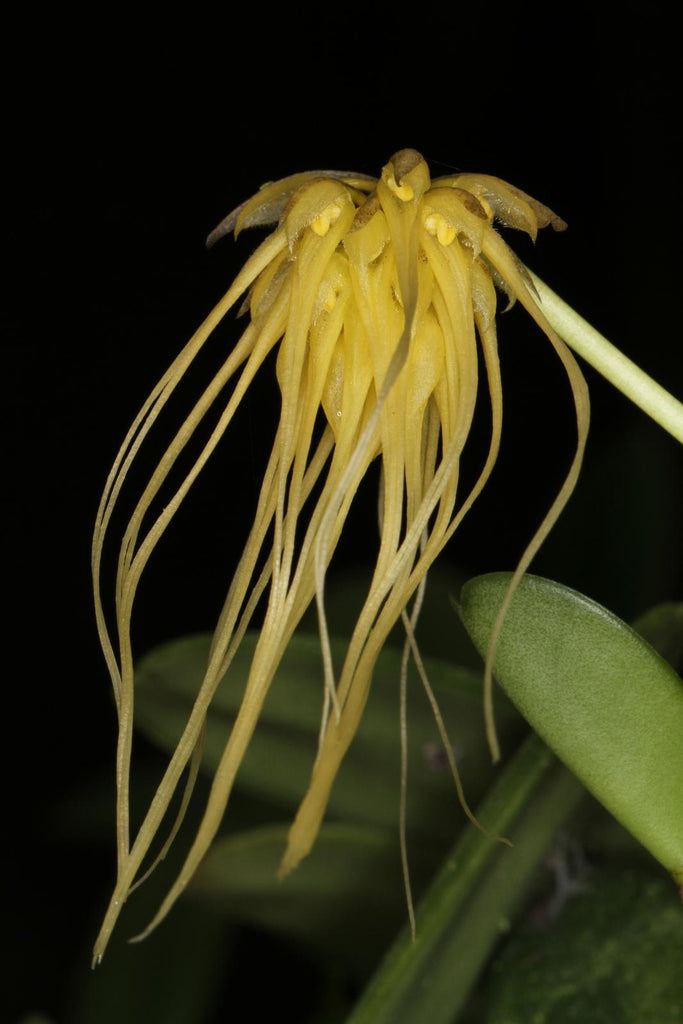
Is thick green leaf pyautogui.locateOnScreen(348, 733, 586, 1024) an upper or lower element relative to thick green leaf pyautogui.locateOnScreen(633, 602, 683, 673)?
lower

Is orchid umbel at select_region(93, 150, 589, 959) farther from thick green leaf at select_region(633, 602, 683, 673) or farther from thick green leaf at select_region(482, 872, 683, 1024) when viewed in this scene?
thick green leaf at select_region(482, 872, 683, 1024)

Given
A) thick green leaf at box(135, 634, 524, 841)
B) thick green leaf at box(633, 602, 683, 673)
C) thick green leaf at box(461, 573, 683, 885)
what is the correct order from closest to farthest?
thick green leaf at box(461, 573, 683, 885) < thick green leaf at box(633, 602, 683, 673) < thick green leaf at box(135, 634, 524, 841)

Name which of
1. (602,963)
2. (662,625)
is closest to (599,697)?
(662,625)

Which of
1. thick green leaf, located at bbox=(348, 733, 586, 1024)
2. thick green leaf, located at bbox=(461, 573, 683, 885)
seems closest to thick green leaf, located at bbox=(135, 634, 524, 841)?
thick green leaf, located at bbox=(348, 733, 586, 1024)

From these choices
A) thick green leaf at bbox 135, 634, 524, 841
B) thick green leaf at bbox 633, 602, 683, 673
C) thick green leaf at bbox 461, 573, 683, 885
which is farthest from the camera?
thick green leaf at bbox 135, 634, 524, 841

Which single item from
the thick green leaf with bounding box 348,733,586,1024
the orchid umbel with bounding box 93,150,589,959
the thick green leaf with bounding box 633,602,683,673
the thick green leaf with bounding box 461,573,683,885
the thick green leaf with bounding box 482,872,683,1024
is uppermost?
the orchid umbel with bounding box 93,150,589,959

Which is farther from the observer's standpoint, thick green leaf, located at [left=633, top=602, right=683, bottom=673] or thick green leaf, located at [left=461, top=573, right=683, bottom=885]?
thick green leaf, located at [left=633, top=602, right=683, bottom=673]

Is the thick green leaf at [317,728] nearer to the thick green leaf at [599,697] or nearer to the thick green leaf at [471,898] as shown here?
the thick green leaf at [471,898]

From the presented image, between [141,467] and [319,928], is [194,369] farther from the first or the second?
[319,928]
